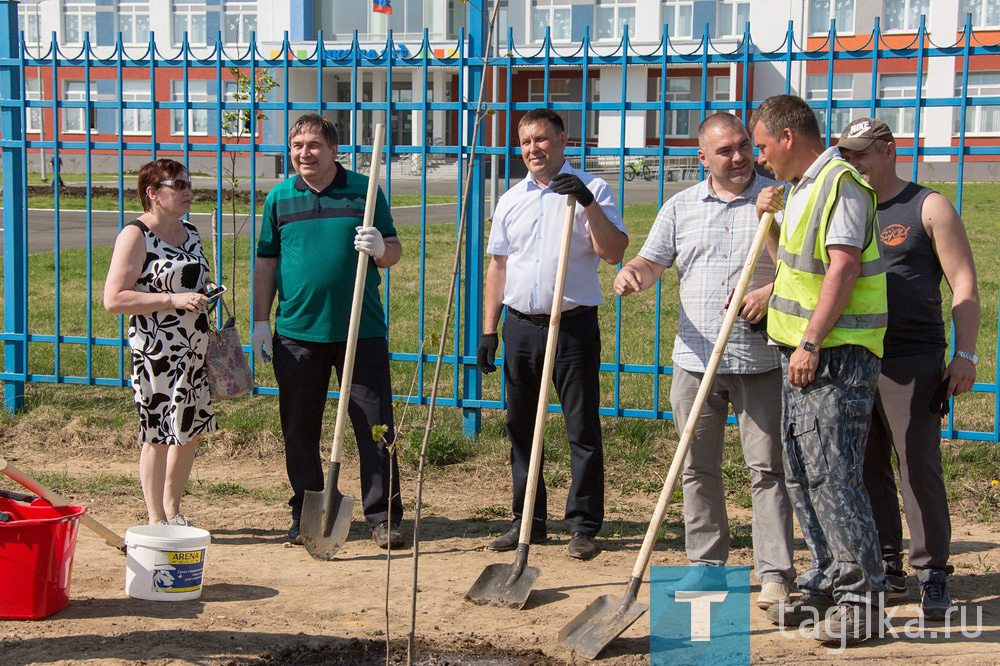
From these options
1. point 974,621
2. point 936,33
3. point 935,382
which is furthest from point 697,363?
point 936,33

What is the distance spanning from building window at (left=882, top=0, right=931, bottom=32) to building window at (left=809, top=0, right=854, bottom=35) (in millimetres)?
1127

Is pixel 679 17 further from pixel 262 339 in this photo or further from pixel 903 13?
pixel 262 339

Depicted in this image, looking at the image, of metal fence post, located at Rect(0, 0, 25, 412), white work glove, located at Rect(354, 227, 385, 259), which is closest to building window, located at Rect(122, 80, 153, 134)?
metal fence post, located at Rect(0, 0, 25, 412)

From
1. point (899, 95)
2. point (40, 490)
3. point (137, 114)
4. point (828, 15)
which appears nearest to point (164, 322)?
point (40, 490)

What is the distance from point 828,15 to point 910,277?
110 feet

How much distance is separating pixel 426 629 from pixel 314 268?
5.72 feet

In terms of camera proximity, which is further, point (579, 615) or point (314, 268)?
point (314, 268)

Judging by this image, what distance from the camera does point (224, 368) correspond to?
4723 mm

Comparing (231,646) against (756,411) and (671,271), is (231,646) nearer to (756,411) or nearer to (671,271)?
(756,411)

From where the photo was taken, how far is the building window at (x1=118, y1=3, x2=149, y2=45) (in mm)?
38344

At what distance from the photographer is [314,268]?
472cm

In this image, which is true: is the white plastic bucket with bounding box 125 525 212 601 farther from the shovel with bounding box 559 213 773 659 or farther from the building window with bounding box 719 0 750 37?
the building window with bounding box 719 0 750 37

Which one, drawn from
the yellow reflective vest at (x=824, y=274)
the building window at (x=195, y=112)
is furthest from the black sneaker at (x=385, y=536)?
the building window at (x=195, y=112)

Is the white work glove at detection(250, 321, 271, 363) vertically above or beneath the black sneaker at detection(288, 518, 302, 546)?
above
